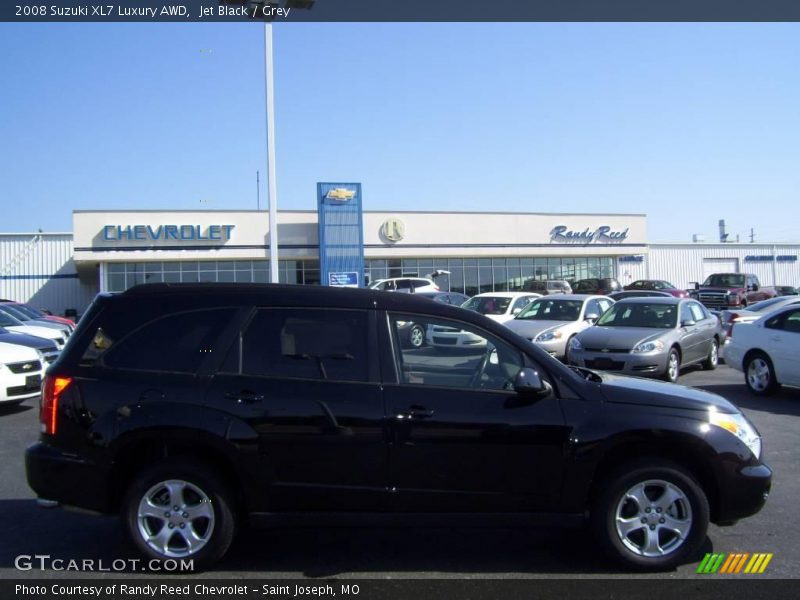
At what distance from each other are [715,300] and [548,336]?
22258 millimetres

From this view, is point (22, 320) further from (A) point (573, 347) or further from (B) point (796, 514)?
(B) point (796, 514)

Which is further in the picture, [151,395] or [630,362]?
[630,362]

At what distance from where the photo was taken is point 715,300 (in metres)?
33.6

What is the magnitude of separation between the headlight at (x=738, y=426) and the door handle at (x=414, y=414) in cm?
184

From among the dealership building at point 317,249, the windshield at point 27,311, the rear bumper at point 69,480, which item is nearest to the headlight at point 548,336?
the rear bumper at point 69,480

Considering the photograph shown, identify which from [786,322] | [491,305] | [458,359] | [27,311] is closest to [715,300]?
[491,305]

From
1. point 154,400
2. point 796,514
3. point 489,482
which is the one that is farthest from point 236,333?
point 796,514

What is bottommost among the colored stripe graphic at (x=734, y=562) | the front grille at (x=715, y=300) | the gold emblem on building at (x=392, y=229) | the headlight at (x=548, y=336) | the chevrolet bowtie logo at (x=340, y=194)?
the colored stripe graphic at (x=734, y=562)

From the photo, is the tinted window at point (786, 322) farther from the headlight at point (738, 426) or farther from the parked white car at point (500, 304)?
the parked white car at point (500, 304)

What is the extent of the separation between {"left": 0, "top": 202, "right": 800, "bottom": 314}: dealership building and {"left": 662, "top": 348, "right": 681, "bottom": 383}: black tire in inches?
1020

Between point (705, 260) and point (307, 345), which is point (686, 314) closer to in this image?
point (307, 345)

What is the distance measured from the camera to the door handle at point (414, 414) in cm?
444
